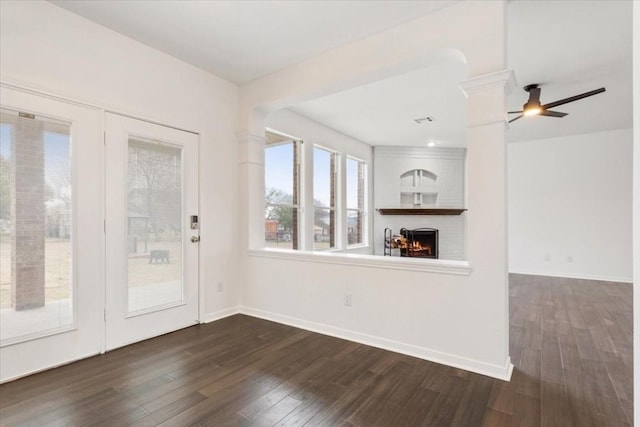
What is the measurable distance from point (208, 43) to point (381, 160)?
4.99 m

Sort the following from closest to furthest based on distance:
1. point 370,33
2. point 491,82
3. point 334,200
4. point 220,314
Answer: point 491,82 → point 370,33 → point 220,314 → point 334,200

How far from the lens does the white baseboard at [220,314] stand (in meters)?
3.42

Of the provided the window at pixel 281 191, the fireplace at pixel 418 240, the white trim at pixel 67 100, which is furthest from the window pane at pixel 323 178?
the white trim at pixel 67 100

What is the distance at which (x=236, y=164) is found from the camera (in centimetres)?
380

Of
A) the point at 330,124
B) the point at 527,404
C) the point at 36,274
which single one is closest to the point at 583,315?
the point at 527,404

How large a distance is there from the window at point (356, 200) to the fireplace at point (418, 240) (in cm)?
64

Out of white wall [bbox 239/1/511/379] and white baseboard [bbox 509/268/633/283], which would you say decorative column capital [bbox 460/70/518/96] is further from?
white baseboard [bbox 509/268/633/283]

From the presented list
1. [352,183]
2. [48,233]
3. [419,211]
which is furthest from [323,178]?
[48,233]

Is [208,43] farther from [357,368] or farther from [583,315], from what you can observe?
[583,315]

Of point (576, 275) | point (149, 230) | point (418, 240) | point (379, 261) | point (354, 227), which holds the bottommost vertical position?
point (576, 275)

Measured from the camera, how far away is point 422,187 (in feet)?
24.8

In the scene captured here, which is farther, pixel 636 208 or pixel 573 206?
pixel 573 206

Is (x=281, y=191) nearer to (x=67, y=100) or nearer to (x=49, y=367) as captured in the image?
(x=67, y=100)

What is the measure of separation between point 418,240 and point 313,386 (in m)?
5.73
